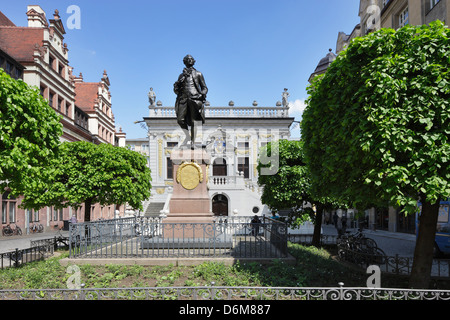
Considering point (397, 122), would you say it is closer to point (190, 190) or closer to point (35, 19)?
point (190, 190)

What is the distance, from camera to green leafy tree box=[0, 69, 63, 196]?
732 centimetres

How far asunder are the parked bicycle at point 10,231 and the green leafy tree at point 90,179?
10484 millimetres

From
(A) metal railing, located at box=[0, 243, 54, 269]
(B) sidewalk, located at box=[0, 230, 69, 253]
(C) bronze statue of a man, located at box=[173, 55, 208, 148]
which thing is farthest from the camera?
(B) sidewalk, located at box=[0, 230, 69, 253]

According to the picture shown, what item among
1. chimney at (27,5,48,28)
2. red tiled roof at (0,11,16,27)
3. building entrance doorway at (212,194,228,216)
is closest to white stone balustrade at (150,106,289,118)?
building entrance doorway at (212,194,228,216)

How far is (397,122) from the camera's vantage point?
5945 mm

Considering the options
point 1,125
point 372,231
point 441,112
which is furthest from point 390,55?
point 372,231

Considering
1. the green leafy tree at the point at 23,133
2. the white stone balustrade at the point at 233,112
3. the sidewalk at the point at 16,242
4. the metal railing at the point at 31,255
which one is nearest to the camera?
the green leafy tree at the point at 23,133

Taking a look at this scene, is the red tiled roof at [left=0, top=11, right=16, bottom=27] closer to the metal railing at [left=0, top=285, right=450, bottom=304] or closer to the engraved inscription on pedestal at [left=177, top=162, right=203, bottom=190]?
the engraved inscription on pedestal at [left=177, top=162, right=203, bottom=190]

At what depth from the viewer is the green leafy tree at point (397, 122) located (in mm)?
5711

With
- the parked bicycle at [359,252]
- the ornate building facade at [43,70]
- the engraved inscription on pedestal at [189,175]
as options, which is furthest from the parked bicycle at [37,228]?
the parked bicycle at [359,252]

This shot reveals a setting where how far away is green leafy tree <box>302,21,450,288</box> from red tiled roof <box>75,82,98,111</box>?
37.4 m

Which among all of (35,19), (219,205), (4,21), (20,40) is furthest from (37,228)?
(4,21)

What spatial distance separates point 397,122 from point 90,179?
44.5ft

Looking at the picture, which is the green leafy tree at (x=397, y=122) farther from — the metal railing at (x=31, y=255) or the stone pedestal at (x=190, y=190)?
the metal railing at (x=31, y=255)
